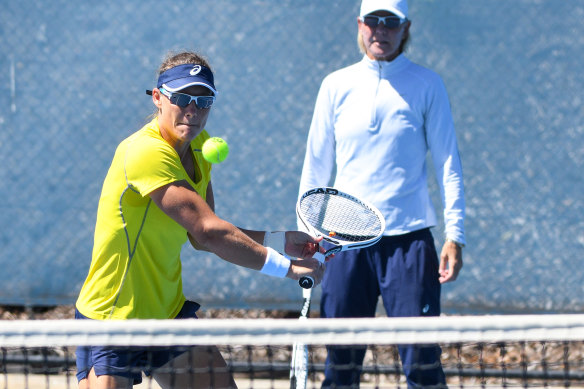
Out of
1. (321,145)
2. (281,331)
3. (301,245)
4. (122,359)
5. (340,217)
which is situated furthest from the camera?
(321,145)

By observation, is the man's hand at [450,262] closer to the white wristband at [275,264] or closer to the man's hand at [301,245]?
the man's hand at [301,245]

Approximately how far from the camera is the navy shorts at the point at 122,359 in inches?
123

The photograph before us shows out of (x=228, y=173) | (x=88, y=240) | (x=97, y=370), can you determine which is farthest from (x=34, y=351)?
(x=97, y=370)

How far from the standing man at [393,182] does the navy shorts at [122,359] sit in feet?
2.87

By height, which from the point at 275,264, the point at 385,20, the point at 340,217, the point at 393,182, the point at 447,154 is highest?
the point at 385,20

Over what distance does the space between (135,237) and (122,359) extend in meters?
0.36

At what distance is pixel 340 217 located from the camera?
370 centimetres

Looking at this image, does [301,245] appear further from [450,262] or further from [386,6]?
[386,6]

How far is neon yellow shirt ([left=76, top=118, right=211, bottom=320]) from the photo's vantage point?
10.1 feet

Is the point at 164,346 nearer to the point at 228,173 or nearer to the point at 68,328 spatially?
the point at 68,328

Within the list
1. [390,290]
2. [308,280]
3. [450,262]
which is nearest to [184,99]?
[308,280]

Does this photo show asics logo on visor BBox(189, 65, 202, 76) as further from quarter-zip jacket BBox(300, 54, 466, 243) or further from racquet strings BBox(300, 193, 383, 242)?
quarter-zip jacket BBox(300, 54, 466, 243)

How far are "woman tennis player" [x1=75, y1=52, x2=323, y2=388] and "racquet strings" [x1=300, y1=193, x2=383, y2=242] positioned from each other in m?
0.37

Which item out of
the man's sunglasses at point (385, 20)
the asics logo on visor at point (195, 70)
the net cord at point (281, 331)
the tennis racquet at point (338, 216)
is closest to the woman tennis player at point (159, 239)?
the asics logo on visor at point (195, 70)
